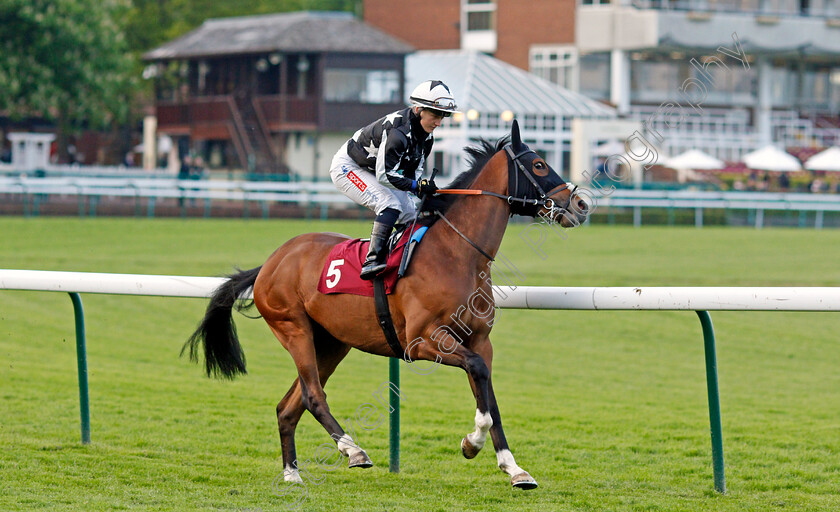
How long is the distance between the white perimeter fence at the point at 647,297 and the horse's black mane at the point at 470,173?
0.49 metres

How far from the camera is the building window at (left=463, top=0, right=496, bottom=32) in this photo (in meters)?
46.9

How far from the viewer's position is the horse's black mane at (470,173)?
5.02 metres

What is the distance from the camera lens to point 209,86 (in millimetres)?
43406

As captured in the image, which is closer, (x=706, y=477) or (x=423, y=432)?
(x=706, y=477)

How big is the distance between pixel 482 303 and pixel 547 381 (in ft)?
16.1

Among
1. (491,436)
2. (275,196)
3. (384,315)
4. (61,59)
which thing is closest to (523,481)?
(491,436)

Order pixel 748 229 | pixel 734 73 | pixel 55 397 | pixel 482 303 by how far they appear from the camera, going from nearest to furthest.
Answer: pixel 482 303 → pixel 55 397 → pixel 748 229 → pixel 734 73

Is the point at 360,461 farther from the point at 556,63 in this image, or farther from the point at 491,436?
the point at 556,63

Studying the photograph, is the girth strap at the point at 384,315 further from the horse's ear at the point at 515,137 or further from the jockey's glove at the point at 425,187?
the horse's ear at the point at 515,137

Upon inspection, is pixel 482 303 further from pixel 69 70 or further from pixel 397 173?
pixel 69 70

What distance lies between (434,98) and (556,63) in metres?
42.3

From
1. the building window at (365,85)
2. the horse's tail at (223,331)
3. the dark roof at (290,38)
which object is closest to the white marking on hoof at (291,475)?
the horse's tail at (223,331)

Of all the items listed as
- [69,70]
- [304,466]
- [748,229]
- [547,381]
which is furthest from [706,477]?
[69,70]

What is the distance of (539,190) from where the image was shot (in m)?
4.86
